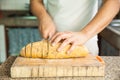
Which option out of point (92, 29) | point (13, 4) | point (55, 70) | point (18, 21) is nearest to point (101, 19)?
point (92, 29)

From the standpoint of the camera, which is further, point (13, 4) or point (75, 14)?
point (13, 4)

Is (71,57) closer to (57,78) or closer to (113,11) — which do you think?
(57,78)

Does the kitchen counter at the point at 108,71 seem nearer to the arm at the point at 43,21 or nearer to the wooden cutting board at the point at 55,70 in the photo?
the wooden cutting board at the point at 55,70

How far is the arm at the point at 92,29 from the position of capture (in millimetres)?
772

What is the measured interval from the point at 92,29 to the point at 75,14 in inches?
9.3

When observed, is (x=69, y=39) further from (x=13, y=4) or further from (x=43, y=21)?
(x=13, y=4)

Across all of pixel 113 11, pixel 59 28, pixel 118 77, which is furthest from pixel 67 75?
pixel 59 28

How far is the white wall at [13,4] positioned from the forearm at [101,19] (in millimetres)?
1971

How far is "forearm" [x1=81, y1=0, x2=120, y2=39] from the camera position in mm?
825

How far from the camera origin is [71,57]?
2.43 feet

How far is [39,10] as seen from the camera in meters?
1.00

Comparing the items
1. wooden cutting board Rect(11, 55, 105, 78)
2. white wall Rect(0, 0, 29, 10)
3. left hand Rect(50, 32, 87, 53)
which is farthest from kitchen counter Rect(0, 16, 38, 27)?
wooden cutting board Rect(11, 55, 105, 78)

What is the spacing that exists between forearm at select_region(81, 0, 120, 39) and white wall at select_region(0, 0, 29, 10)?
197 centimetres

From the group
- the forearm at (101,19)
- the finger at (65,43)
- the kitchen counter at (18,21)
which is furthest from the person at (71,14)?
the kitchen counter at (18,21)
